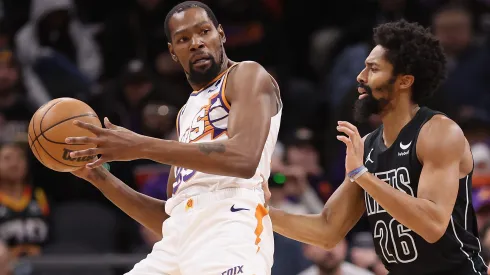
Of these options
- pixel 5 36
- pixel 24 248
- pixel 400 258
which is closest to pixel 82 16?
pixel 5 36

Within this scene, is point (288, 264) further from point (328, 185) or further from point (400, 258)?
point (400, 258)

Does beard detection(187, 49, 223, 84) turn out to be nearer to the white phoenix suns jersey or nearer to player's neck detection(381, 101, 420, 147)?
the white phoenix suns jersey

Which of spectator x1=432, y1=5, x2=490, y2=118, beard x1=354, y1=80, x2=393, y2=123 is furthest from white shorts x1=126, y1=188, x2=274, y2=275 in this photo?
spectator x1=432, y1=5, x2=490, y2=118

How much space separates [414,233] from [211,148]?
52.6 inches

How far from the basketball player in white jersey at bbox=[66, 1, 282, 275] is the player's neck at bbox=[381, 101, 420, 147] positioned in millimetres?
725

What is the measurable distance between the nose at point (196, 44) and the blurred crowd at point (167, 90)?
3.35 meters

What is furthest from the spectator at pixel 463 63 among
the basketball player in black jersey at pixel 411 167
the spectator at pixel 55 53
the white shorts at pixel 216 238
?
the white shorts at pixel 216 238

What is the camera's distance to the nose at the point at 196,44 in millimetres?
4953

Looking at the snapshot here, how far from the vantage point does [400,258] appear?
5121 mm

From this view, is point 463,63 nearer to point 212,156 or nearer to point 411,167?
point 411,167

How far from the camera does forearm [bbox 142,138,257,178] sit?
14.3ft

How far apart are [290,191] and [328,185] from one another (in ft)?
1.64

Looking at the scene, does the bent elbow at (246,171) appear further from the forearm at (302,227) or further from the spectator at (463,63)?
the spectator at (463,63)

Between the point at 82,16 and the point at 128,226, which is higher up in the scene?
the point at 82,16
